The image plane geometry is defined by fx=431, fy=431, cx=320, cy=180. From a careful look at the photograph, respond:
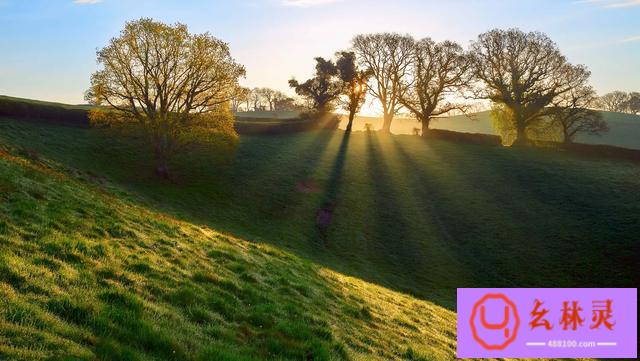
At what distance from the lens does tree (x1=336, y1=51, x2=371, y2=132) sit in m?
87.8

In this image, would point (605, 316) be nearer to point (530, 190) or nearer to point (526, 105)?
point (530, 190)

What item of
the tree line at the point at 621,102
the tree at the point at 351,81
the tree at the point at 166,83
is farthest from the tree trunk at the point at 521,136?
the tree line at the point at 621,102

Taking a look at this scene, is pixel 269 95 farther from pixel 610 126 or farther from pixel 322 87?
pixel 610 126

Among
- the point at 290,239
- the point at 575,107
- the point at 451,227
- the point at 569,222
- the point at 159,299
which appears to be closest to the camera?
the point at 159,299

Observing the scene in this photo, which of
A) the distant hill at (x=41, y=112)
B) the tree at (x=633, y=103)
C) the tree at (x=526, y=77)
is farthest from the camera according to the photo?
the tree at (x=633, y=103)

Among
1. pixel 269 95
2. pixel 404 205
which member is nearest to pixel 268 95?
pixel 269 95

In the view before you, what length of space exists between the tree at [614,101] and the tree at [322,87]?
123 metres

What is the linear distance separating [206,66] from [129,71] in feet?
26.3

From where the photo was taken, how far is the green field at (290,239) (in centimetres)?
1084

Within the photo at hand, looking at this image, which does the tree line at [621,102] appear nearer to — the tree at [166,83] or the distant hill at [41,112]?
the tree at [166,83]

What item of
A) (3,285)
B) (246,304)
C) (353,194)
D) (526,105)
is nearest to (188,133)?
(353,194)

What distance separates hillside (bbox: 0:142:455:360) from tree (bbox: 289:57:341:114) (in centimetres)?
6752

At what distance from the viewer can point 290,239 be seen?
39.4 metres

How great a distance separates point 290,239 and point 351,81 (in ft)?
185
